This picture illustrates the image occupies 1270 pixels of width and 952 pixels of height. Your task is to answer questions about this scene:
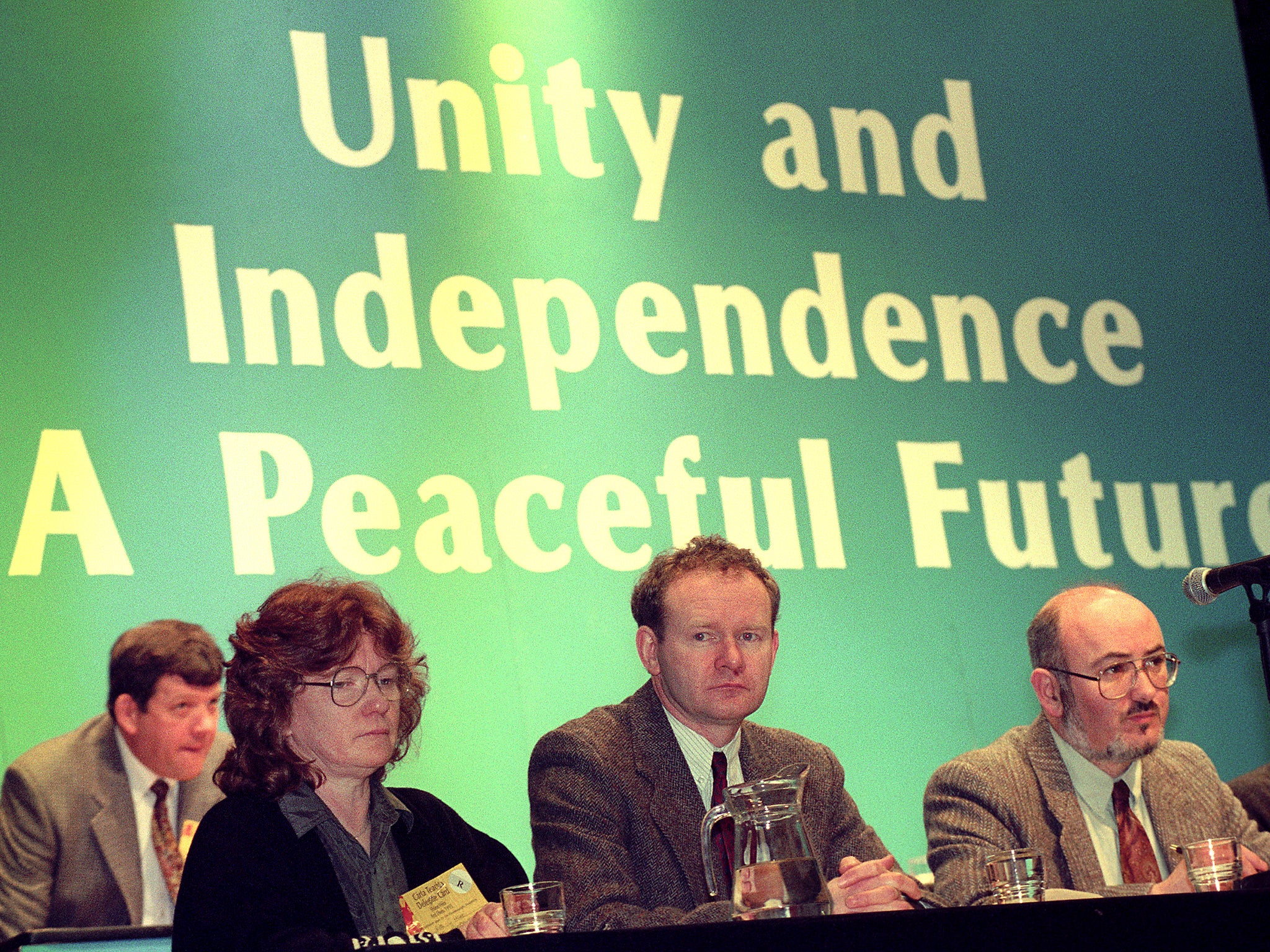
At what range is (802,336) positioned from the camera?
427 cm

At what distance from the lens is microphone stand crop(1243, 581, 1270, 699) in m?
2.18

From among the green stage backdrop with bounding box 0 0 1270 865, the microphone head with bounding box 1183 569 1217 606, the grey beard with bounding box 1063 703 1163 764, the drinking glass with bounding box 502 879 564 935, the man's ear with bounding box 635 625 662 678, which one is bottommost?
the drinking glass with bounding box 502 879 564 935

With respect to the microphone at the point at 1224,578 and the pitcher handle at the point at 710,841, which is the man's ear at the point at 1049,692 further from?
the pitcher handle at the point at 710,841

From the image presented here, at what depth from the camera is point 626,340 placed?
407cm

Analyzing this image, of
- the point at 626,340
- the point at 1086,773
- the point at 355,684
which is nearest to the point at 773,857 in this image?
the point at 355,684

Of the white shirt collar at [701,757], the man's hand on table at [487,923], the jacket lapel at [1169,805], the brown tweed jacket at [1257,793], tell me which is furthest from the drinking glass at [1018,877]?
the brown tweed jacket at [1257,793]

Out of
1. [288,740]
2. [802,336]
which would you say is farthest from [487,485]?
[288,740]

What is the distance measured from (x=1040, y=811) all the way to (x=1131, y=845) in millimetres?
205

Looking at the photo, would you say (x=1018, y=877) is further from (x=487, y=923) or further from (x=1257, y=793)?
(x=1257, y=793)

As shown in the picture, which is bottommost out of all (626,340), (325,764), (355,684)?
(325,764)

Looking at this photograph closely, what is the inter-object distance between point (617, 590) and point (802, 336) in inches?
36.4

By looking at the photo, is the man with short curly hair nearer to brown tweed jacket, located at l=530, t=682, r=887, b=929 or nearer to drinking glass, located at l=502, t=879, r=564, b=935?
brown tweed jacket, located at l=530, t=682, r=887, b=929

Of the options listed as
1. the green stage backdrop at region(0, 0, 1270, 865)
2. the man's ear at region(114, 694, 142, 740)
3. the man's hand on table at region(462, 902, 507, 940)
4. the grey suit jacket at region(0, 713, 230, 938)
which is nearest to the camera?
the man's hand on table at region(462, 902, 507, 940)

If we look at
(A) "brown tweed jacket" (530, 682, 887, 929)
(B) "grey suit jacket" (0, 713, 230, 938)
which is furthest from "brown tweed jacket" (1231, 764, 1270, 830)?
(B) "grey suit jacket" (0, 713, 230, 938)
